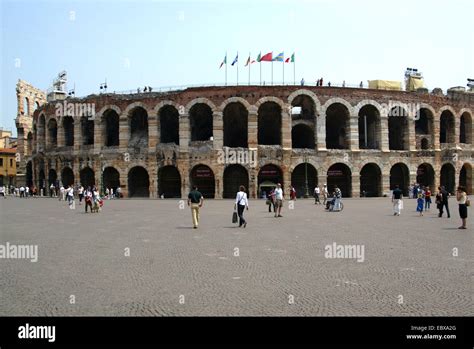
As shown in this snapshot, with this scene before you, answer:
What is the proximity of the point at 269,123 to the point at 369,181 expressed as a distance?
37.7ft

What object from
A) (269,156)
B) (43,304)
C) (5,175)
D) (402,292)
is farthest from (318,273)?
(5,175)

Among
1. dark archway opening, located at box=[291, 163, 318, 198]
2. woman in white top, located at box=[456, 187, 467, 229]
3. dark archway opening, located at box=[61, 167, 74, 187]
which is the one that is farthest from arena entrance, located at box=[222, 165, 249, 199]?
woman in white top, located at box=[456, 187, 467, 229]

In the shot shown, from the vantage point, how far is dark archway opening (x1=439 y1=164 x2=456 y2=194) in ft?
128

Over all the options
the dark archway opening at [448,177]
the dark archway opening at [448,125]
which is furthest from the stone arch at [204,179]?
the dark archway opening at [448,125]

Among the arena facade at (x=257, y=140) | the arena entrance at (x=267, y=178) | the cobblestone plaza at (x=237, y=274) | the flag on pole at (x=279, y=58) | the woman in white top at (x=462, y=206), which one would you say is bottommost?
the cobblestone plaza at (x=237, y=274)

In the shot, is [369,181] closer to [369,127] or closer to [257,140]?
[369,127]

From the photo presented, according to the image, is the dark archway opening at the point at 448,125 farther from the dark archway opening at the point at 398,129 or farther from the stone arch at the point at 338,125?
the stone arch at the point at 338,125

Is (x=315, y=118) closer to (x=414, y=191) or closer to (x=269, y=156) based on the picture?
(x=269, y=156)

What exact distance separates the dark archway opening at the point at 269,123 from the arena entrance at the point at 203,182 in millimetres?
8105

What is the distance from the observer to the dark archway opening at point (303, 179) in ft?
117

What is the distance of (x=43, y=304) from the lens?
17.6ft

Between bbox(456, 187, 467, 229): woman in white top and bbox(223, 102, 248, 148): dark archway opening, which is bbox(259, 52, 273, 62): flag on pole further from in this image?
bbox(456, 187, 467, 229): woman in white top

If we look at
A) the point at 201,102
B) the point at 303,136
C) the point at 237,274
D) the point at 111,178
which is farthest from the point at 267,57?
the point at 237,274
